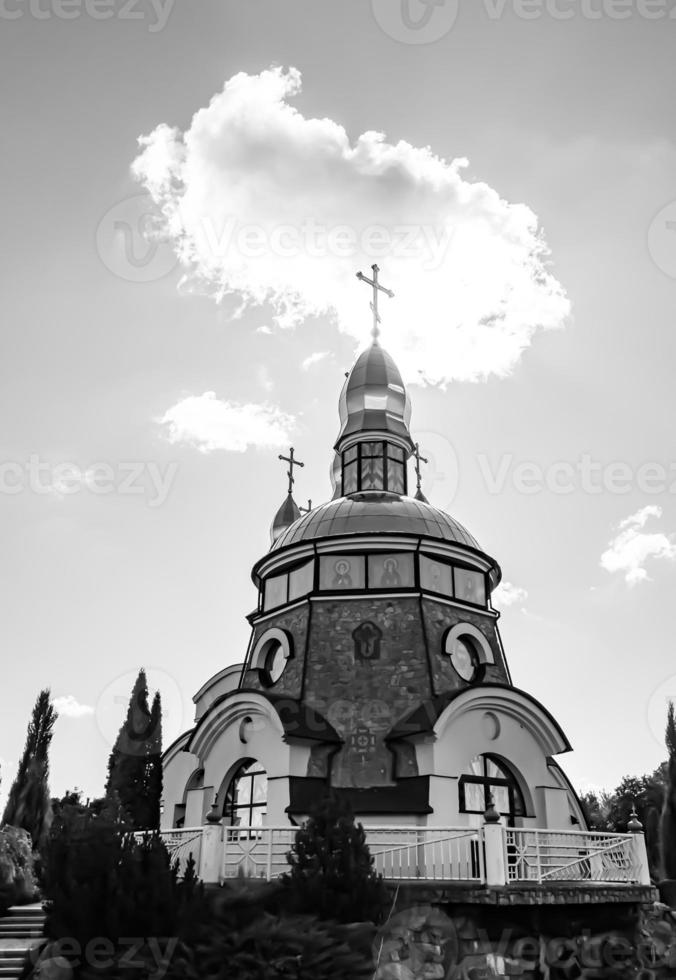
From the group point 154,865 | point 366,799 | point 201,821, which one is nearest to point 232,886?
point 154,865

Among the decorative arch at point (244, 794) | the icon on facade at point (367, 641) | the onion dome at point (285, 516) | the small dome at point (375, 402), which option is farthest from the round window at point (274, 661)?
Answer: the onion dome at point (285, 516)

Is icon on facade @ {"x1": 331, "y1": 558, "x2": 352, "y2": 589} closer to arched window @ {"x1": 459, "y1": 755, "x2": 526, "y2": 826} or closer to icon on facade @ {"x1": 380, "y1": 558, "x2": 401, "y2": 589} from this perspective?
icon on facade @ {"x1": 380, "y1": 558, "x2": 401, "y2": 589}

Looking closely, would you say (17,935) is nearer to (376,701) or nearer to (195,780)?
(195,780)

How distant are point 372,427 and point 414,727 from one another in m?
7.73

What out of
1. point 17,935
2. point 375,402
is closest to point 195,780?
point 17,935

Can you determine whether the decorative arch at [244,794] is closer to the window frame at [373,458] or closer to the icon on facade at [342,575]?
the icon on facade at [342,575]

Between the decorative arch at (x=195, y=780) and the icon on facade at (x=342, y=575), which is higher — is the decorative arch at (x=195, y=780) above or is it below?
below

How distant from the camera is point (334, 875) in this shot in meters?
9.00

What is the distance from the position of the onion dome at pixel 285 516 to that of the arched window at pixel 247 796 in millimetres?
11938

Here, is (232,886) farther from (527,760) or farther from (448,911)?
(527,760)

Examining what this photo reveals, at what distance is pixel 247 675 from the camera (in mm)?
16469

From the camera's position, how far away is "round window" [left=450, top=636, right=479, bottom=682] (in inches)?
600

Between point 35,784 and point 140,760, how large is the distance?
7071 millimetres

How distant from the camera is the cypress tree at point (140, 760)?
1032 inches
